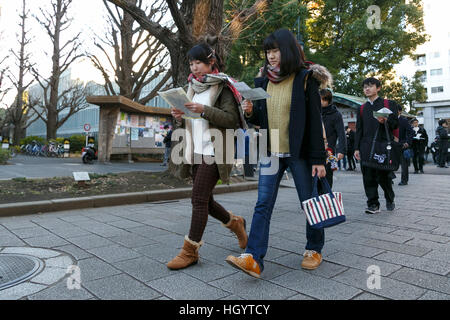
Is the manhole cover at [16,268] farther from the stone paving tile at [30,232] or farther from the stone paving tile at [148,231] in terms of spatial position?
the stone paving tile at [148,231]

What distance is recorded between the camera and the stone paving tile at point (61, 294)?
86.0 inches

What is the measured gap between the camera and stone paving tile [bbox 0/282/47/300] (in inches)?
86.7

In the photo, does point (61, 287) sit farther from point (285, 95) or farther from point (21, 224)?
point (21, 224)

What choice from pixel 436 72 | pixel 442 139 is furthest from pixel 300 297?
pixel 436 72

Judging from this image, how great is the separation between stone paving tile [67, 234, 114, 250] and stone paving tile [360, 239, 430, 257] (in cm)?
263

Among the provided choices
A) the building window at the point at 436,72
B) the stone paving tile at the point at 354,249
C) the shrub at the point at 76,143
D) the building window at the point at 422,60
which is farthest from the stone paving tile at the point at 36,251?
the building window at the point at 422,60

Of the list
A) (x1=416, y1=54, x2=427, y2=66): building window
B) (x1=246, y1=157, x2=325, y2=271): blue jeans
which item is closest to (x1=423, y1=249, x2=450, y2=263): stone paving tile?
(x1=246, y1=157, x2=325, y2=271): blue jeans

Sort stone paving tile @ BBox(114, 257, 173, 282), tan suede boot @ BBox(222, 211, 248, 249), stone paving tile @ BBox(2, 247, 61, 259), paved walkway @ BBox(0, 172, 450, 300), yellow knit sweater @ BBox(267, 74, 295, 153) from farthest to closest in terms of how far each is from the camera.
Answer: tan suede boot @ BBox(222, 211, 248, 249) < stone paving tile @ BBox(2, 247, 61, 259) < yellow knit sweater @ BBox(267, 74, 295, 153) < stone paving tile @ BBox(114, 257, 173, 282) < paved walkway @ BBox(0, 172, 450, 300)

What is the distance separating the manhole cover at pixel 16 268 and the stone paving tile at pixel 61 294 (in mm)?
299

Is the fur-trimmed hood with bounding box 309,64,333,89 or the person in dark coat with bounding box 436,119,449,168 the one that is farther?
the person in dark coat with bounding box 436,119,449,168

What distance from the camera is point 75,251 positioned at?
3.23 meters

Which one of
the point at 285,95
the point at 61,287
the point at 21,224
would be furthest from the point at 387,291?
the point at 21,224

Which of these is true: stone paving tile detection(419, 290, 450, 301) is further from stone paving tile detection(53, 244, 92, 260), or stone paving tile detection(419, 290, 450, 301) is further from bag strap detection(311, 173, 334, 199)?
stone paving tile detection(53, 244, 92, 260)

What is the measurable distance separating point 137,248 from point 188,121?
1.37 m
